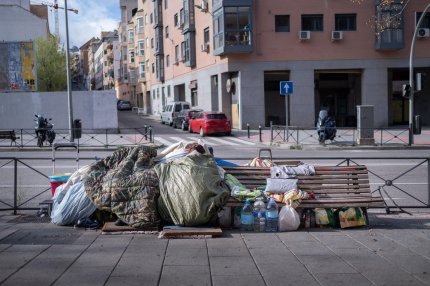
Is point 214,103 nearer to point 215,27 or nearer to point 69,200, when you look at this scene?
point 215,27

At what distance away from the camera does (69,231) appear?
7.59 metres

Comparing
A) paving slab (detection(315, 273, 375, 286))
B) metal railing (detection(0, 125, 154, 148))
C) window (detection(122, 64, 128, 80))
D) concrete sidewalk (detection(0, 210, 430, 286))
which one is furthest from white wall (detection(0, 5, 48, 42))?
paving slab (detection(315, 273, 375, 286))

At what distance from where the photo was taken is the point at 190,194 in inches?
287

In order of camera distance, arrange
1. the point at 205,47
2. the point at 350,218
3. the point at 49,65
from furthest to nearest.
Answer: the point at 49,65 < the point at 205,47 < the point at 350,218

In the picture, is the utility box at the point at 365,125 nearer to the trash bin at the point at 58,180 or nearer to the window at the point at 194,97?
A: the trash bin at the point at 58,180

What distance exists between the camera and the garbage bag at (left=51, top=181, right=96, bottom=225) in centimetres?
777

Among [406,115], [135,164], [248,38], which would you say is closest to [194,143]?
[135,164]

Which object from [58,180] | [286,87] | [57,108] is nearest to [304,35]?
[286,87]

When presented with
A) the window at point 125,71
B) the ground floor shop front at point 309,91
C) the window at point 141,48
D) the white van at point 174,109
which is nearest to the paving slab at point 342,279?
the ground floor shop front at point 309,91

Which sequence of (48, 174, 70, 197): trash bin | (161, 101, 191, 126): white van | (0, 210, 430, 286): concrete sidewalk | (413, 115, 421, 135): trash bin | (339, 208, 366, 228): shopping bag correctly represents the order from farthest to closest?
(161, 101, 191, 126): white van, (413, 115, 421, 135): trash bin, (48, 174, 70, 197): trash bin, (339, 208, 366, 228): shopping bag, (0, 210, 430, 286): concrete sidewalk

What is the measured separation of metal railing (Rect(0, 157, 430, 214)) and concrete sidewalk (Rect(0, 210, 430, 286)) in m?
1.41

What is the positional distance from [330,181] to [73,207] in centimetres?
390

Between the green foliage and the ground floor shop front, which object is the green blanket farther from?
the green foliage

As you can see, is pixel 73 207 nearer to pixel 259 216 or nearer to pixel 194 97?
pixel 259 216
